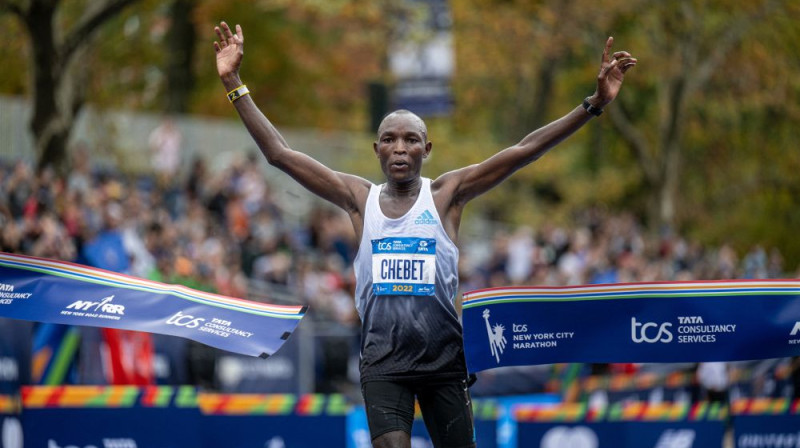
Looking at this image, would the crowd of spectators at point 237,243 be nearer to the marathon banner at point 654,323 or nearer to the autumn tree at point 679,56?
the autumn tree at point 679,56

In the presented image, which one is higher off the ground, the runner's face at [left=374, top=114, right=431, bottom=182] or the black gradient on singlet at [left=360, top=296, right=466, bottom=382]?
the runner's face at [left=374, top=114, right=431, bottom=182]

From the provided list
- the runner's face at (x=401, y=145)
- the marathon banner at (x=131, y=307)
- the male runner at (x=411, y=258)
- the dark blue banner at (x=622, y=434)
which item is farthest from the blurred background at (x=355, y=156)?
the runner's face at (x=401, y=145)

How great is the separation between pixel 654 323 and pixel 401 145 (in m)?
1.86

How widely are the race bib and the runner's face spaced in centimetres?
35

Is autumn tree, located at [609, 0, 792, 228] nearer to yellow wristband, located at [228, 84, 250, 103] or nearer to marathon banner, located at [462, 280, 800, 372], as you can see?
marathon banner, located at [462, 280, 800, 372]

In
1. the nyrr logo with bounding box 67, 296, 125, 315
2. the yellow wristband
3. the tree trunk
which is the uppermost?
the tree trunk

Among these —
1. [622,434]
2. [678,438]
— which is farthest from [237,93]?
[678,438]

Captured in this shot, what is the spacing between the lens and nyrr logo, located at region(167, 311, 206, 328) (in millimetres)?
7016

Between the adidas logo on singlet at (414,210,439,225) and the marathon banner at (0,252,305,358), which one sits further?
the marathon banner at (0,252,305,358)

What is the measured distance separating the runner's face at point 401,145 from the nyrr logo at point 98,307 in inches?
71.3

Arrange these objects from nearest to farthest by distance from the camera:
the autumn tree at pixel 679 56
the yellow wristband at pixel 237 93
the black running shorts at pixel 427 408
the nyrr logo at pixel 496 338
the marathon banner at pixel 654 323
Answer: the black running shorts at pixel 427 408
the yellow wristband at pixel 237 93
the nyrr logo at pixel 496 338
the marathon banner at pixel 654 323
the autumn tree at pixel 679 56

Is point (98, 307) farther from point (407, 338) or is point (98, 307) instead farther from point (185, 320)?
point (407, 338)

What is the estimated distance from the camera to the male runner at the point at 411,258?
20.7 feet

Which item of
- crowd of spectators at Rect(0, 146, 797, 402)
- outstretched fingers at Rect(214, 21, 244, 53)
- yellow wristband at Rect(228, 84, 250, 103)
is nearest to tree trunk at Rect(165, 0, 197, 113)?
crowd of spectators at Rect(0, 146, 797, 402)
